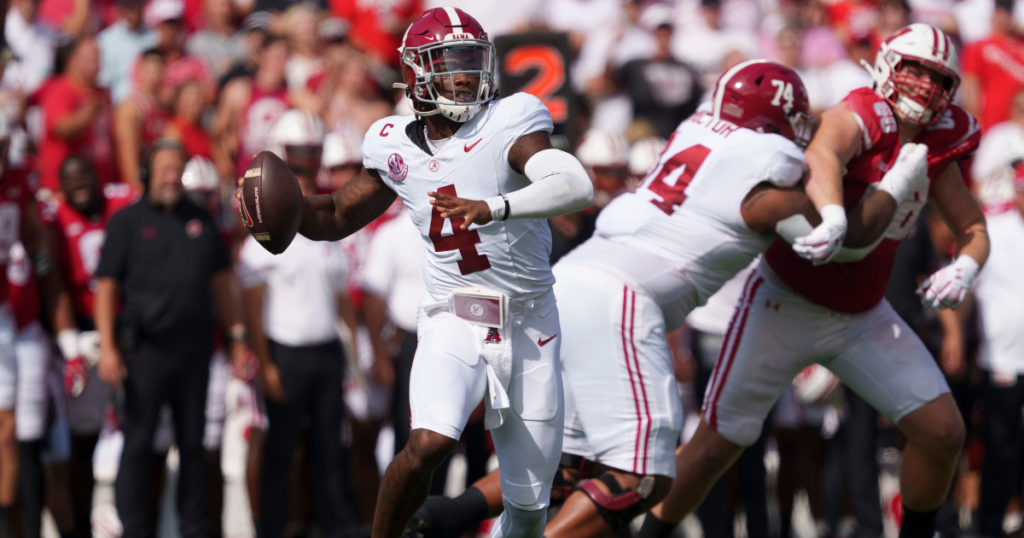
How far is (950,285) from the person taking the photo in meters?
4.48

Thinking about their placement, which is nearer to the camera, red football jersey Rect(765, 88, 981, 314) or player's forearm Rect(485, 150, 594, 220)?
player's forearm Rect(485, 150, 594, 220)

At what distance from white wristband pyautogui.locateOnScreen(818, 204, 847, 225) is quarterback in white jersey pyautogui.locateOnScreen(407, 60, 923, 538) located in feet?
0.21

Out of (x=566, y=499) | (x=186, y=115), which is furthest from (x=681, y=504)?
(x=186, y=115)

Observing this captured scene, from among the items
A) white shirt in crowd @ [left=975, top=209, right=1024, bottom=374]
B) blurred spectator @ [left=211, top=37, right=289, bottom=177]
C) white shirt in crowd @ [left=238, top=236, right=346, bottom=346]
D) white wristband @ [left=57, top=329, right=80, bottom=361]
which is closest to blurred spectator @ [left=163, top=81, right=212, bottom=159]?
blurred spectator @ [left=211, top=37, right=289, bottom=177]

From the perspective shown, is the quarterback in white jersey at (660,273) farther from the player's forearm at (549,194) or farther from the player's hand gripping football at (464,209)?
the player's hand gripping football at (464,209)

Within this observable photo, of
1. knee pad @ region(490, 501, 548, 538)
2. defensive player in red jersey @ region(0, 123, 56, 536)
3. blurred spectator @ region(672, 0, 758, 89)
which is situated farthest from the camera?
blurred spectator @ region(672, 0, 758, 89)

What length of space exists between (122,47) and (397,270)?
11.0 feet

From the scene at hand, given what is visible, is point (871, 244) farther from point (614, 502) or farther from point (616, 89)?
point (616, 89)

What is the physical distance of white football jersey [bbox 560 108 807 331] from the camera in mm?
4340

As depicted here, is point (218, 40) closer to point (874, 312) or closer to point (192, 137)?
point (192, 137)

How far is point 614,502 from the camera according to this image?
14.3 feet

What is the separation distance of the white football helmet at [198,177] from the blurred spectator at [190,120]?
Result: 43.5 inches

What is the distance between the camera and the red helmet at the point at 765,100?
14.9 ft

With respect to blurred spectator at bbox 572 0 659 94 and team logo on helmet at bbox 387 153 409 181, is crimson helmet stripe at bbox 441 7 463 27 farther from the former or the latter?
blurred spectator at bbox 572 0 659 94
